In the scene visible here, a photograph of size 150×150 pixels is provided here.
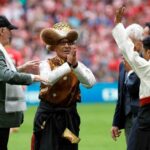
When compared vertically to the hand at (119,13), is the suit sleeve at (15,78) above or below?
below

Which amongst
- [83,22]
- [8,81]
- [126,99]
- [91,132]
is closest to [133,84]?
[126,99]

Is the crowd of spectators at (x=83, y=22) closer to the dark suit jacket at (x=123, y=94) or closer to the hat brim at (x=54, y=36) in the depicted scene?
the dark suit jacket at (x=123, y=94)

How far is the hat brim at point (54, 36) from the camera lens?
366 inches

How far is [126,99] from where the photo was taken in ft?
33.6

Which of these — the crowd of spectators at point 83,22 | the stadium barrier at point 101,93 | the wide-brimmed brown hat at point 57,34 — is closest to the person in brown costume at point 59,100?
the wide-brimmed brown hat at point 57,34

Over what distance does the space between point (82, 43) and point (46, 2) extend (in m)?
2.33

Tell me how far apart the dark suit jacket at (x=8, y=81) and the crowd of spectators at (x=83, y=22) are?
16051 mm

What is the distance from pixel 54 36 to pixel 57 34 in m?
0.04

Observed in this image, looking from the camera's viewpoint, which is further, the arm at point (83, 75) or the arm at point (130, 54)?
the arm at point (83, 75)

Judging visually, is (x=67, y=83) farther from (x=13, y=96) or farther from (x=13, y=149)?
(x=13, y=149)

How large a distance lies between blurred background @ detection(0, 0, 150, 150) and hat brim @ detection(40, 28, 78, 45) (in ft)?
45.1

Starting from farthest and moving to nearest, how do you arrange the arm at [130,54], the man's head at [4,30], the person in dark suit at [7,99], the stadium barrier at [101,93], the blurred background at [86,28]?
the blurred background at [86,28] → the stadium barrier at [101,93] → the man's head at [4,30] → the person in dark suit at [7,99] → the arm at [130,54]

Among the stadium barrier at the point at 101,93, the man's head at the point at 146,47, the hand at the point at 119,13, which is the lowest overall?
the stadium barrier at the point at 101,93

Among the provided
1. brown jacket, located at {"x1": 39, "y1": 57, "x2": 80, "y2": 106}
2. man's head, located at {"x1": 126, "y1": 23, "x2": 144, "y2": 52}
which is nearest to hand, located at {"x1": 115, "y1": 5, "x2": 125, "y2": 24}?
brown jacket, located at {"x1": 39, "y1": 57, "x2": 80, "y2": 106}
